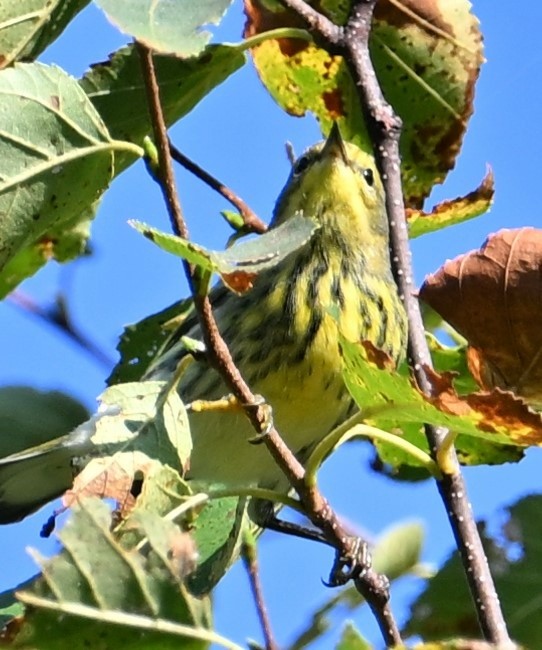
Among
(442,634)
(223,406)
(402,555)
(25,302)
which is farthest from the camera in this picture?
(25,302)

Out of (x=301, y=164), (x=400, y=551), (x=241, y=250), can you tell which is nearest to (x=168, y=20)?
(x=241, y=250)

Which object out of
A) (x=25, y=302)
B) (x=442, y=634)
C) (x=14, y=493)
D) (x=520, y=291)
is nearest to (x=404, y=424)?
(x=442, y=634)

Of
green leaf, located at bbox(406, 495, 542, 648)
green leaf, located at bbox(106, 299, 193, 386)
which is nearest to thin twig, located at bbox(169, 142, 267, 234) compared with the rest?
green leaf, located at bbox(106, 299, 193, 386)

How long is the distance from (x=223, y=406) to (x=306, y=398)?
3.43 feet

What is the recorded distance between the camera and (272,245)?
4.22 feet

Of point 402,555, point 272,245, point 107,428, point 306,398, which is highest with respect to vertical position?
point 272,245

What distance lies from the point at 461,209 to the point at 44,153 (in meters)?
0.80

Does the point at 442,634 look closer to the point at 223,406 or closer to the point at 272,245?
the point at 223,406

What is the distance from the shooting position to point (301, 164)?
128 inches

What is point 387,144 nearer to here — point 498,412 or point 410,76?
point 410,76

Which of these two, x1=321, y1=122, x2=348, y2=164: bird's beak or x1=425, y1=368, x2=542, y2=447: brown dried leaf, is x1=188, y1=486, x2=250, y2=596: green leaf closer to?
x1=321, y1=122, x2=348, y2=164: bird's beak

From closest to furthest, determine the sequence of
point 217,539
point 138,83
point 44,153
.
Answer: point 44,153
point 138,83
point 217,539

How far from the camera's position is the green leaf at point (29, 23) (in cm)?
161

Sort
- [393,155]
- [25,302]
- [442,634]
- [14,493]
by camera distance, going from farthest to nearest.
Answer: [14,493], [25,302], [393,155], [442,634]
